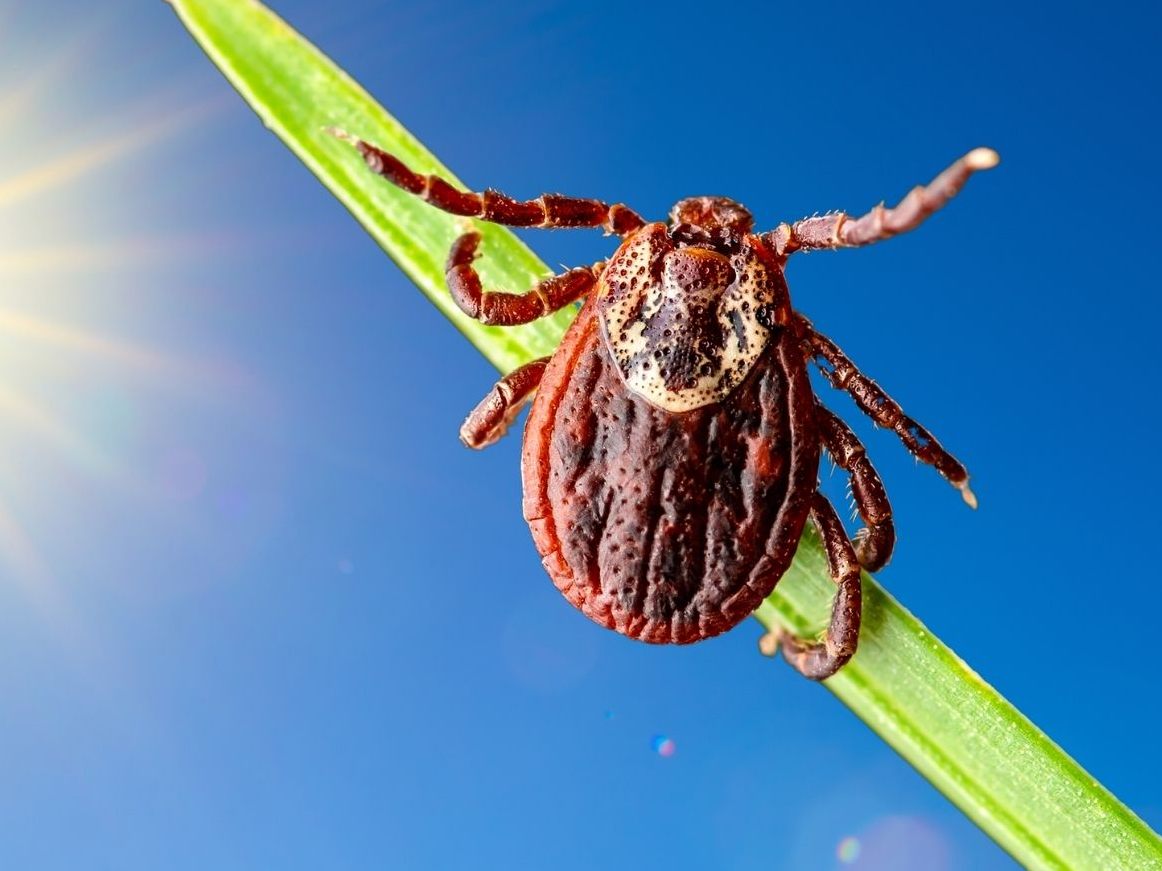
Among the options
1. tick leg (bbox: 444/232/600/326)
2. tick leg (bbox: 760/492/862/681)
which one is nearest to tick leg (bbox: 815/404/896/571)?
tick leg (bbox: 760/492/862/681)

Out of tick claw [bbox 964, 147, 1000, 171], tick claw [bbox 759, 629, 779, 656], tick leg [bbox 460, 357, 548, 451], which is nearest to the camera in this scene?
tick claw [bbox 964, 147, 1000, 171]

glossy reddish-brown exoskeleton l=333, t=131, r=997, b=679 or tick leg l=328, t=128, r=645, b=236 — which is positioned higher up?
tick leg l=328, t=128, r=645, b=236

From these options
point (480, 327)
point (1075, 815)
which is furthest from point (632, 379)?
point (1075, 815)

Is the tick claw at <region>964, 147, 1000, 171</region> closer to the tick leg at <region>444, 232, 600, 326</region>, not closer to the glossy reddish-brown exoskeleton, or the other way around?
the glossy reddish-brown exoskeleton

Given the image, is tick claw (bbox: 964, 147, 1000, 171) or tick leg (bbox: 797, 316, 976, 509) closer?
tick claw (bbox: 964, 147, 1000, 171)

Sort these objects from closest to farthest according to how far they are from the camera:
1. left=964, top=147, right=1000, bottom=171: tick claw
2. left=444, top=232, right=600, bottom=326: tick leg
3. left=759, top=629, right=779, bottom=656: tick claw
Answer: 1. left=964, top=147, right=1000, bottom=171: tick claw
2. left=444, top=232, right=600, bottom=326: tick leg
3. left=759, top=629, right=779, bottom=656: tick claw

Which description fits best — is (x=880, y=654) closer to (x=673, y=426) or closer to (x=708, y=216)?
(x=673, y=426)
